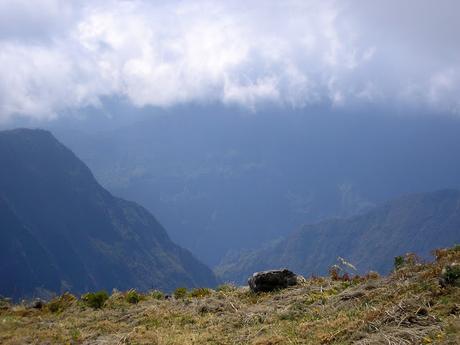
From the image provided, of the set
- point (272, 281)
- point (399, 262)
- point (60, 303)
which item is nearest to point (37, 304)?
point (60, 303)

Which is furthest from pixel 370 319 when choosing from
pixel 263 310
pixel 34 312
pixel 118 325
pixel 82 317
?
pixel 34 312

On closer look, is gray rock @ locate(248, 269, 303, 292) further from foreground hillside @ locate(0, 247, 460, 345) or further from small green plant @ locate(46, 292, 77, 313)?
small green plant @ locate(46, 292, 77, 313)

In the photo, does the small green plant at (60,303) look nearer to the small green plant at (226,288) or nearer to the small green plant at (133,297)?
the small green plant at (133,297)

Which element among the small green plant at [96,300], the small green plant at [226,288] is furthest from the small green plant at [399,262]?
the small green plant at [96,300]

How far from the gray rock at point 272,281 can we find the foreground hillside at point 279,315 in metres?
0.51

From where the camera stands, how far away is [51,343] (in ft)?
60.8

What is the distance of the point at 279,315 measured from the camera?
18.3 metres

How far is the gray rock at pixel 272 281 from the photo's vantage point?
951 inches

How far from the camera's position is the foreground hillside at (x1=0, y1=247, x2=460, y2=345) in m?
14.2

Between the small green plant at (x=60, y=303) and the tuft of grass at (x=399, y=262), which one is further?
the small green plant at (x=60, y=303)

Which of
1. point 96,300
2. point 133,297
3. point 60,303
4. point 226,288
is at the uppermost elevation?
point 226,288

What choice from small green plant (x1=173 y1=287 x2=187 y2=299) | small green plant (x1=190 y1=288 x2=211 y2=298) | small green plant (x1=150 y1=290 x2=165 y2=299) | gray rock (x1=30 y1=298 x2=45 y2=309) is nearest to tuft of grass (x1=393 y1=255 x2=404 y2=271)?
small green plant (x1=190 y1=288 x2=211 y2=298)

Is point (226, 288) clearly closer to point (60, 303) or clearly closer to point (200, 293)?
point (200, 293)

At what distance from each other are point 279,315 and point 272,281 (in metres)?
6.08
